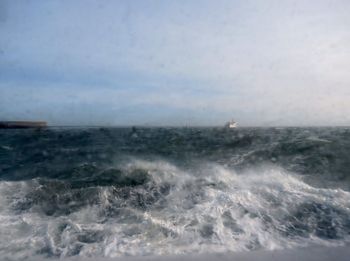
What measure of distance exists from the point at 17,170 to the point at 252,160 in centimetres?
732

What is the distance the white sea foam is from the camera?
3.09m

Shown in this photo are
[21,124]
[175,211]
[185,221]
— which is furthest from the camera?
[21,124]

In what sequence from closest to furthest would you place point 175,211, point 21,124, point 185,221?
point 185,221 → point 175,211 → point 21,124

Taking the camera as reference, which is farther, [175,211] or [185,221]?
[175,211]

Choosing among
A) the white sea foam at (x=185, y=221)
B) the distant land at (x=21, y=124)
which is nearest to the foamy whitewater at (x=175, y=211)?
the white sea foam at (x=185, y=221)

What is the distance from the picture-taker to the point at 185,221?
4105mm

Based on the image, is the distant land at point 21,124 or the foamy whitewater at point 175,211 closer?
the foamy whitewater at point 175,211

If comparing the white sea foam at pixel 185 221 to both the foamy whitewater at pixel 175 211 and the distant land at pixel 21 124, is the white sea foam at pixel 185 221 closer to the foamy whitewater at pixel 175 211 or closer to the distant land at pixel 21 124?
the foamy whitewater at pixel 175 211

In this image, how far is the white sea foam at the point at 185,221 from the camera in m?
3.09

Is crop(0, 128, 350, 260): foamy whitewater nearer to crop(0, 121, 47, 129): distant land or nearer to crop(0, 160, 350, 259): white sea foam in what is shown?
crop(0, 160, 350, 259): white sea foam

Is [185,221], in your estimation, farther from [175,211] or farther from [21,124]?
[21,124]

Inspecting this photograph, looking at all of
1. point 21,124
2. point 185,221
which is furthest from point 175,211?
point 21,124

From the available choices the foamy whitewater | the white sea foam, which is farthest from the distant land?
the white sea foam

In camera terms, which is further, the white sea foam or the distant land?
the distant land
